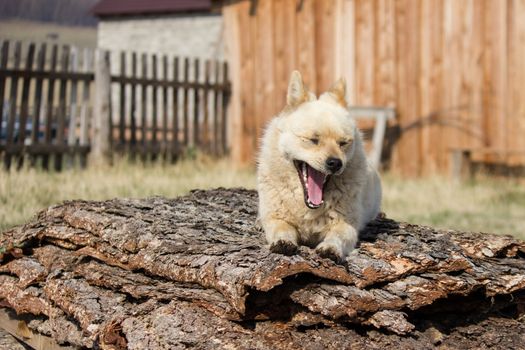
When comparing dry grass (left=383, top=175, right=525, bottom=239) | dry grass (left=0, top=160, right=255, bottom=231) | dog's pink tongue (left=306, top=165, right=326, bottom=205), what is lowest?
dry grass (left=383, top=175, right=525, bottom=239)

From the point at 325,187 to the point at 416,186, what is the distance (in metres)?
8.09

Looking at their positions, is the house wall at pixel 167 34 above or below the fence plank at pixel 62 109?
above

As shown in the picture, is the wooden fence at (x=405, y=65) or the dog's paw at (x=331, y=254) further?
the wooden fence at (x=405, y=65)

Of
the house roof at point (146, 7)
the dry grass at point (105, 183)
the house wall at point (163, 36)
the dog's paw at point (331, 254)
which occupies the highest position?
the house roof at point (146, 7)

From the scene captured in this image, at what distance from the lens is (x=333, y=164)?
441 centimetres

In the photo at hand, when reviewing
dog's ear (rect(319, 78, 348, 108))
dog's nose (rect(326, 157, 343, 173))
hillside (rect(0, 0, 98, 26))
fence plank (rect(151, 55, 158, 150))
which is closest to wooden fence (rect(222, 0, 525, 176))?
fence plank (rect(151, 55, 158, 150))

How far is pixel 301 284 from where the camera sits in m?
4.19

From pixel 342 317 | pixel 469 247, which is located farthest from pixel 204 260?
pixel 469 247

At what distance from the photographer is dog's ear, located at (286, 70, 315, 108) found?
5.06 m

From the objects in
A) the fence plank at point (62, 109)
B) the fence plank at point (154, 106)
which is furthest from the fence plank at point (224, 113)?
the fence plank at point (62, 109)

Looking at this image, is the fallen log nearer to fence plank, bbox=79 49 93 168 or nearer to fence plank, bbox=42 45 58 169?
fence plank, bbox=42 45 58 169

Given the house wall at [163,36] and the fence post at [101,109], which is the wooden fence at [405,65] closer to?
the fence post at [101,109]

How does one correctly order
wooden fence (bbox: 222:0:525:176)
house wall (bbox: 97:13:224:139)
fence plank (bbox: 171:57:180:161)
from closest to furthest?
wooden fence (bbox: 222:0:525:176), fence plank (bbox: 171:57:180:161), house wall (bbox: 97:13:224:139)

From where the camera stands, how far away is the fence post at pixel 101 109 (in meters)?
14.4
